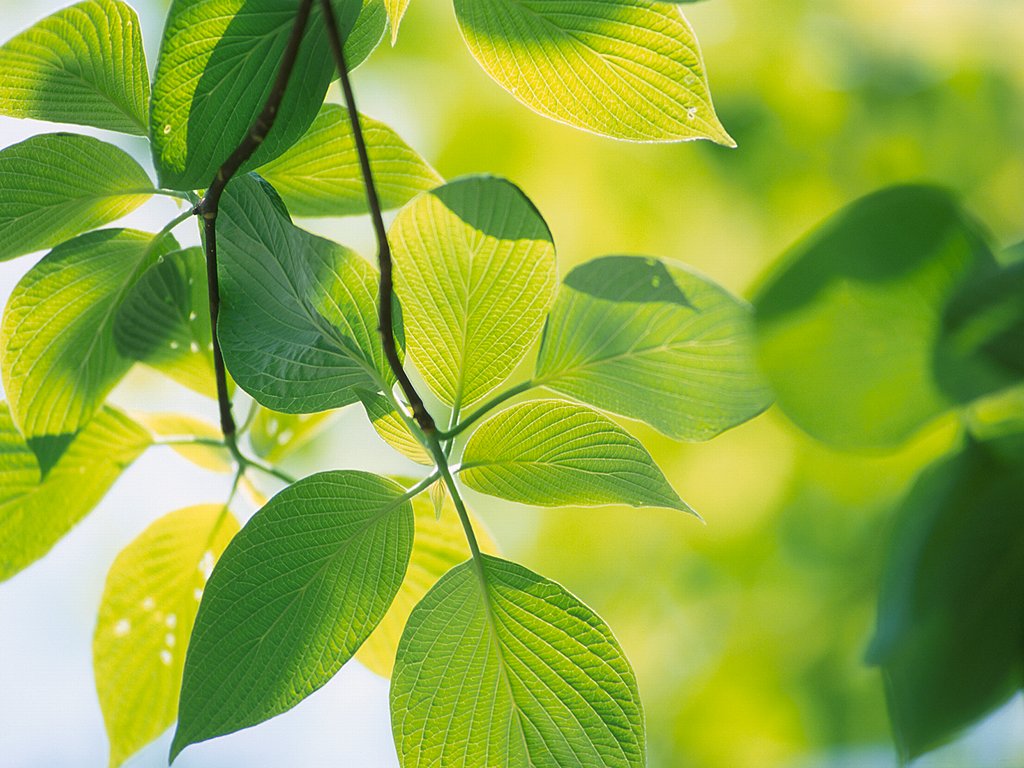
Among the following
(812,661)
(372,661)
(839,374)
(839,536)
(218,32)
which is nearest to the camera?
(839,374)

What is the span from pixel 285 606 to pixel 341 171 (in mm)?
165

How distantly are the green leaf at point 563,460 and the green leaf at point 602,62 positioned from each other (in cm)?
9

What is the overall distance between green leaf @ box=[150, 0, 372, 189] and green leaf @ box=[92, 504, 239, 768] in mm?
189

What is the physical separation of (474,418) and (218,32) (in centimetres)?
14

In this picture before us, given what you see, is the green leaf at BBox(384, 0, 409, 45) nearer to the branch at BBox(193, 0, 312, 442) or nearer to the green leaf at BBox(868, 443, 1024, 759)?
the branch at BBox(193, 0, 312, 442)

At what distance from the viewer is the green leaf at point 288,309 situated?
245 millimetres

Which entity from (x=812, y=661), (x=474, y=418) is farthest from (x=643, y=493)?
(x=812, y=661)

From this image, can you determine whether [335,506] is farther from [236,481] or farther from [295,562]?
[236,481]

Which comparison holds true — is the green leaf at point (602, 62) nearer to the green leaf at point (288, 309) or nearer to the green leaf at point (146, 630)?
the green leaf at point (288, 309)

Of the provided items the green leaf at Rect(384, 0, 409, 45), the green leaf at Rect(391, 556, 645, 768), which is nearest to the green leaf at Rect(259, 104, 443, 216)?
the green leaf at Rect(384, 0, 409, 45)

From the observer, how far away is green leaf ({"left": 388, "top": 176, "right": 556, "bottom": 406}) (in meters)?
0.23

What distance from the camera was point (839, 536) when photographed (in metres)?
1.10

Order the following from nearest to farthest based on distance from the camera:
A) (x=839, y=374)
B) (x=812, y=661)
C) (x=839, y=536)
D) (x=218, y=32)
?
(x=839, y=374) < (x=218, y=32) < (x=839, y=536) < (x=812, y=661)

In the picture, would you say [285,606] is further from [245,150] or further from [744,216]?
[744,216]
